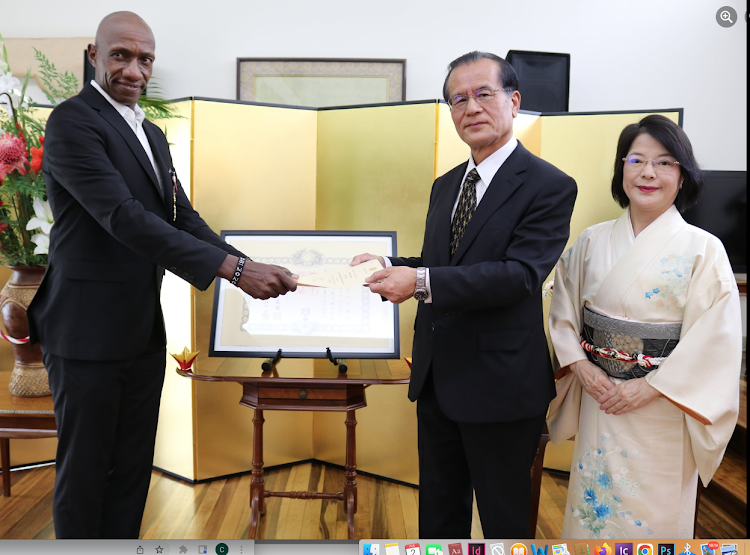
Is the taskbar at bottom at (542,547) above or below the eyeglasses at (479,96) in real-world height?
below

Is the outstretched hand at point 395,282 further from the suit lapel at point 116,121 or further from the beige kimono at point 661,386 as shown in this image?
the suit lapel at point 116,121

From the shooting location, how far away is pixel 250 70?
9.14ft

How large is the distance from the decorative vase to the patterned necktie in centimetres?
162

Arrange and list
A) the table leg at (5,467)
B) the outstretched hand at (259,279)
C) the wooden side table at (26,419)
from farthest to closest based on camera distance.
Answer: the table leg at (5,467)
the wooden side table at (26,419)
the outstretched hand at (259,279)

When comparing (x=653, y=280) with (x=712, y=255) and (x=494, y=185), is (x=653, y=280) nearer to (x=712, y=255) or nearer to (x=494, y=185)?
(x=712, y=255)

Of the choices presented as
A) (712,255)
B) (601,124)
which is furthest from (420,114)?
(712,255)

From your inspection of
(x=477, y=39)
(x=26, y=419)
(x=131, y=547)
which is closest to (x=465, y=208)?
(x=131, y=547)

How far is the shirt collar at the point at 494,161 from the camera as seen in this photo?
130 centimetres

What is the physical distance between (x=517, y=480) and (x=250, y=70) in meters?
2.34

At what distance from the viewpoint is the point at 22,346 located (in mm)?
2057

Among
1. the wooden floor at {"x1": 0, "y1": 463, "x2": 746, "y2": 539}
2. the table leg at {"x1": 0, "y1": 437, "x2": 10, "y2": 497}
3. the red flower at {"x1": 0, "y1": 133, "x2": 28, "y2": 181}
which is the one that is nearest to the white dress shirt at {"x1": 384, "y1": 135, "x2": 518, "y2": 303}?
the wooden floor at {"x1": 0, "y1": 463, "x2": 746, "y2": 539}

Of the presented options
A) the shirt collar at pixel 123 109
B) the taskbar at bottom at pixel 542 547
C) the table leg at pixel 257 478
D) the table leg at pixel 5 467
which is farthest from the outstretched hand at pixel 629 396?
the table leg at pixel 5 467

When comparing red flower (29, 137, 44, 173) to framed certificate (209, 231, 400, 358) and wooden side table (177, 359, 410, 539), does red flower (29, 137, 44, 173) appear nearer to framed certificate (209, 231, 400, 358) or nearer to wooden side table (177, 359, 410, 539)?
framed certificate (209, 231, 400, 358)

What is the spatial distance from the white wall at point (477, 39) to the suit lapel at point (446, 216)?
4.44 ft
